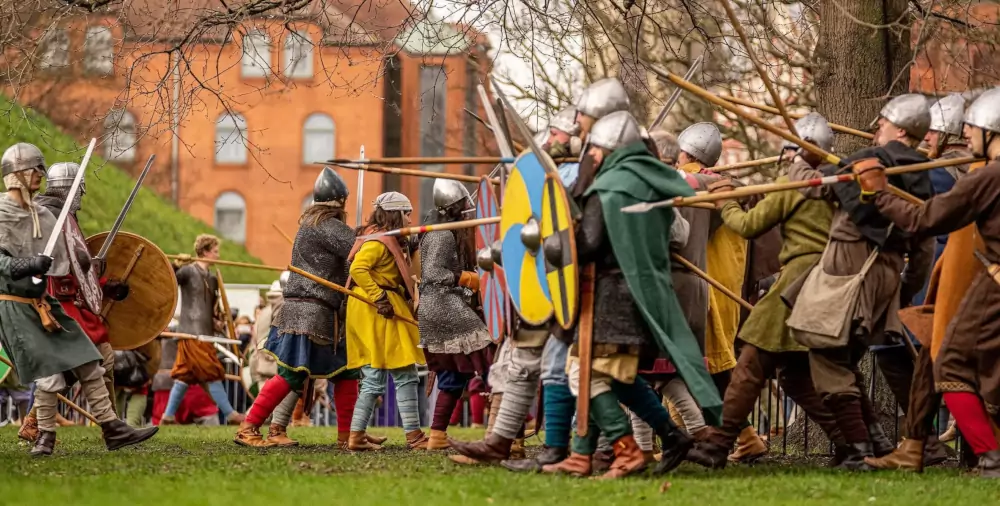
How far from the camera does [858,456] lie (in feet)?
25.3

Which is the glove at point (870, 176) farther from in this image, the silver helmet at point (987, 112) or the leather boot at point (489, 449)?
the leather boot at point (489, 449)

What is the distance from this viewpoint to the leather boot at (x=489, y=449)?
7812 millimetres

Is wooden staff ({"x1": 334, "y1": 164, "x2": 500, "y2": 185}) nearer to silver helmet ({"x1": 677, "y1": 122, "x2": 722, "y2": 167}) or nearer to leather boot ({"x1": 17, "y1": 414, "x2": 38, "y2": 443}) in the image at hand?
silver helmet ({"x1": 677, "y1": 122, "x2": 722, "y2": 167})

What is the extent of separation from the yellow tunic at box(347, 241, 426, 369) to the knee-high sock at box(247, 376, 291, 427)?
0.46 metres

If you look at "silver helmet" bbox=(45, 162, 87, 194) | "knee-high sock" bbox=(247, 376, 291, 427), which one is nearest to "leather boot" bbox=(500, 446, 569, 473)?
"knee-high sock" bbox=(247, 376, 291, 427)

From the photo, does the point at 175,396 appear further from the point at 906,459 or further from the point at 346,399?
the point at 906,459

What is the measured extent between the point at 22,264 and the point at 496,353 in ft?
8.53

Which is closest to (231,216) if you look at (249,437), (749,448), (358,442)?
(249,437)

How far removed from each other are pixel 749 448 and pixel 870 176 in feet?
5.86

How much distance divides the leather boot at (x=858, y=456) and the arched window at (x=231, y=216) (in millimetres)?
38819

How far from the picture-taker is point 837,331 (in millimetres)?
7398

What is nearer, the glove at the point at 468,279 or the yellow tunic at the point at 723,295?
the yellow tunic at the point at 723,295

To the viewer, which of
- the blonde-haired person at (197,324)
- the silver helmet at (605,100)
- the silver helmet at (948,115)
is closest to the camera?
the silver helmet at (605,100)

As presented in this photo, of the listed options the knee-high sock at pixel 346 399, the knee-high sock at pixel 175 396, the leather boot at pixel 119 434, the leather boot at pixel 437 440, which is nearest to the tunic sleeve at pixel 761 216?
the leather boot at pixel 437 440
